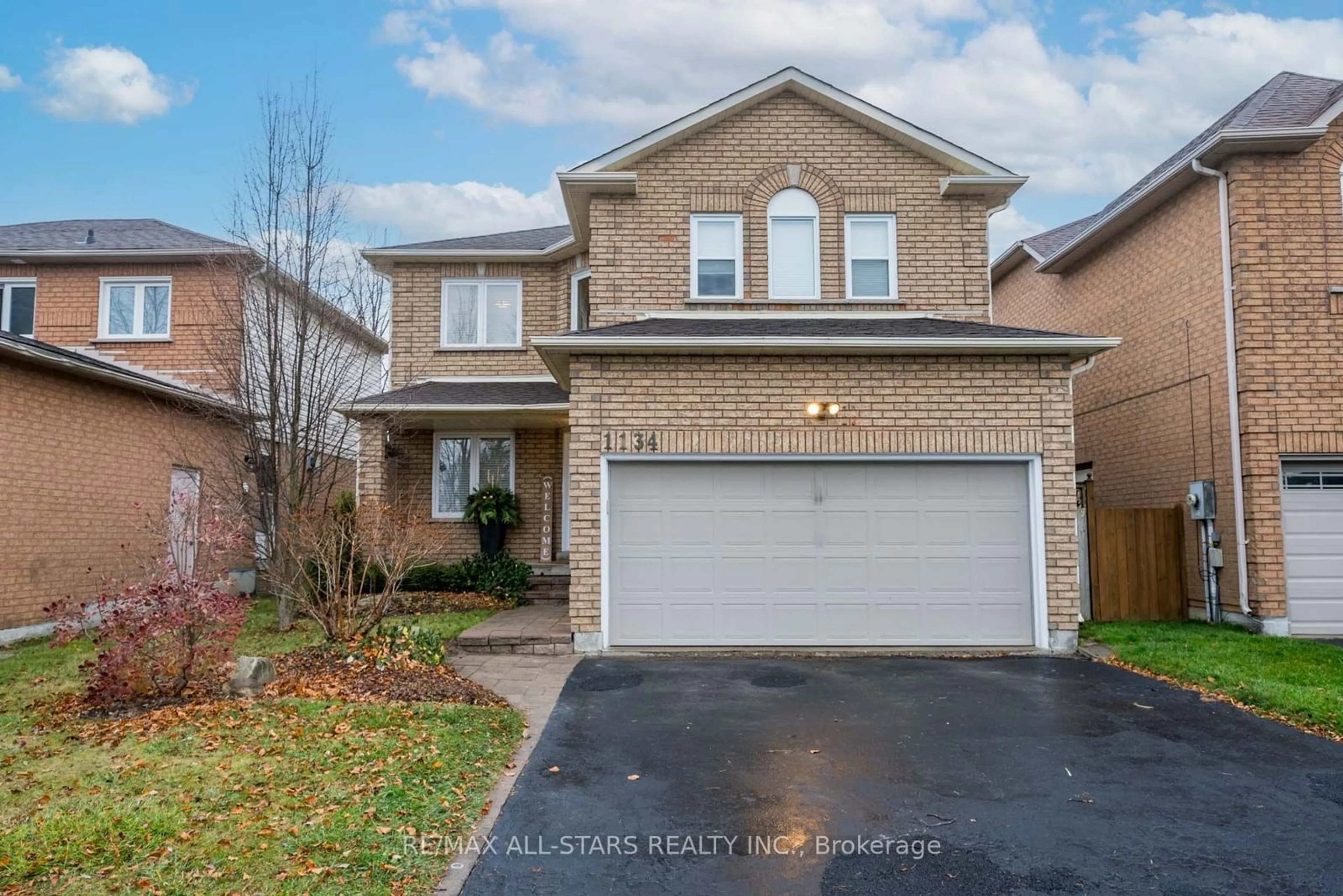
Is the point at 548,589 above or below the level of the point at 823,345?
below

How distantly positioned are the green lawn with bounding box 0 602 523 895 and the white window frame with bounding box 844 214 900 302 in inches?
Answer: 298

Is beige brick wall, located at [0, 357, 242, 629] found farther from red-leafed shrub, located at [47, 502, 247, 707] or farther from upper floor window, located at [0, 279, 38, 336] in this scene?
upper floor window, located at [0, 279, 38, 336]

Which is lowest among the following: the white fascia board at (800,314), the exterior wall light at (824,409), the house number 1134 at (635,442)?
the house number 1134 at (635,442)

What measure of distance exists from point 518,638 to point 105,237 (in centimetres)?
1329

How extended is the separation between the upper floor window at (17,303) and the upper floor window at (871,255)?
15.6 meters

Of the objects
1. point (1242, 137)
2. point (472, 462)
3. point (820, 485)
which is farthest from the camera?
point (472, 462)

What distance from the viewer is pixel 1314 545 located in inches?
404

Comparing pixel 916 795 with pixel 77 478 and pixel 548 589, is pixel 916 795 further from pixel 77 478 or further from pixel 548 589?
pixel 77 478

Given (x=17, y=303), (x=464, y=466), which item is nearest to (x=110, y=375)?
(x=464, y=466)

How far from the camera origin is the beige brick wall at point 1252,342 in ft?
33.5

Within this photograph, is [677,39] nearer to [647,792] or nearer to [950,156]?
[950,156]

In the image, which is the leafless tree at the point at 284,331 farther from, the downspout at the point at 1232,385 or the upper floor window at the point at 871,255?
the downspout at the point at 1232,385

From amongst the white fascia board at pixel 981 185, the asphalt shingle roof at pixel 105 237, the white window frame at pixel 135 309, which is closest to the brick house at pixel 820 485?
the white fascia board at pixel 981 185

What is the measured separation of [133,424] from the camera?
12164 millimetres
